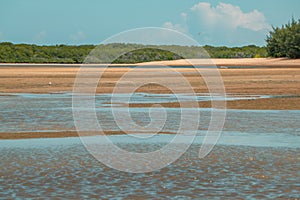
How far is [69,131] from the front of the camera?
1576cm

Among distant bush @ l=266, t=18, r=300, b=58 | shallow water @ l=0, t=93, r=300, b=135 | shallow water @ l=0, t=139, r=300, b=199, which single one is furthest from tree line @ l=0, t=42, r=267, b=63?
shallow water @ l=0, t=139, r=300, b=199

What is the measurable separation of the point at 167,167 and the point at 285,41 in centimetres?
6539

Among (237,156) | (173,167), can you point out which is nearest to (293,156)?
(237,156)

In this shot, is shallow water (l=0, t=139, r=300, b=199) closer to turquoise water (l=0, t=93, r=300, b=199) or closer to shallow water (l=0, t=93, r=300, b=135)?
turquoise water (l=0, t=93, r=300, b=199)

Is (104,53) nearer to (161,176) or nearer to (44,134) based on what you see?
(44,134)

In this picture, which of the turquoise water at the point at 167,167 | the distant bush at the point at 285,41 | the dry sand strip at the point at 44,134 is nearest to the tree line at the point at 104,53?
the distant bush at the point at 285,41

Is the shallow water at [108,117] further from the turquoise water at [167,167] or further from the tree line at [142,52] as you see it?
the tree line at [142,52]

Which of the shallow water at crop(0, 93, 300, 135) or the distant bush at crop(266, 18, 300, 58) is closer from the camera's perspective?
the shallow water at crop(0, 93, 300, 135)

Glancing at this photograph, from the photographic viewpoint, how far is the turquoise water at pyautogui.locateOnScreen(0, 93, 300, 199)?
30.2 feet

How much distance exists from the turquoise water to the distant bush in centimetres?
5534

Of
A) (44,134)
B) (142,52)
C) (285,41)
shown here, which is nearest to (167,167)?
(44,134)

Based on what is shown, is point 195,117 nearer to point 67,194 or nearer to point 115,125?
point 115,125

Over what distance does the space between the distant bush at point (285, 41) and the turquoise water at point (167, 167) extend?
55345 mm

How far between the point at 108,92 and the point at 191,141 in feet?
51.9
